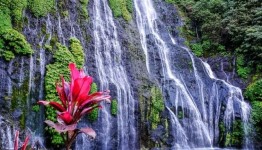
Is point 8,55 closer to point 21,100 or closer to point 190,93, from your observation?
point 21,100

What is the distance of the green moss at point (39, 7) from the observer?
31.4 feet

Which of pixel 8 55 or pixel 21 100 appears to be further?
pixel 8 55

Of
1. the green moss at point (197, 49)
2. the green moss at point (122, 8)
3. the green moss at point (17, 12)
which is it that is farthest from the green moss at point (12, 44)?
the green moss at point (197, 49)

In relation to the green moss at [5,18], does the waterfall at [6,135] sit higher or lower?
lower

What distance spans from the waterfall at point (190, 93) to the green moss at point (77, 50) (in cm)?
359

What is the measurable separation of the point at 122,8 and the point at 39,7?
5144mm

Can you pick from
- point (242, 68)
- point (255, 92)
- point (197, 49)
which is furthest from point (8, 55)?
point (242, 68)

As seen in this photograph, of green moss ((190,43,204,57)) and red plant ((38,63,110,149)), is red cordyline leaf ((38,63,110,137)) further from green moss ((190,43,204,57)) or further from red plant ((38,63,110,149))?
green moss ((190,43,204,57))

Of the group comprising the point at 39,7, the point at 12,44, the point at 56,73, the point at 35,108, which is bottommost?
the point at 35,108

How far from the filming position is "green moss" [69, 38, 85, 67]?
998 centimetres

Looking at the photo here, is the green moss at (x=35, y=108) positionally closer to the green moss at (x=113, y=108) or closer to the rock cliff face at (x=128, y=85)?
the rock cliff face at (x=128, y=85)

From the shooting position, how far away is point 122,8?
14.0 m

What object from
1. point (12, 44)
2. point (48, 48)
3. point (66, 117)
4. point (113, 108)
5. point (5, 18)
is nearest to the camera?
point (66, 117)

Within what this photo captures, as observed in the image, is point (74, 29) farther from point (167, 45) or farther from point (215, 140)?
point (215, 140)
